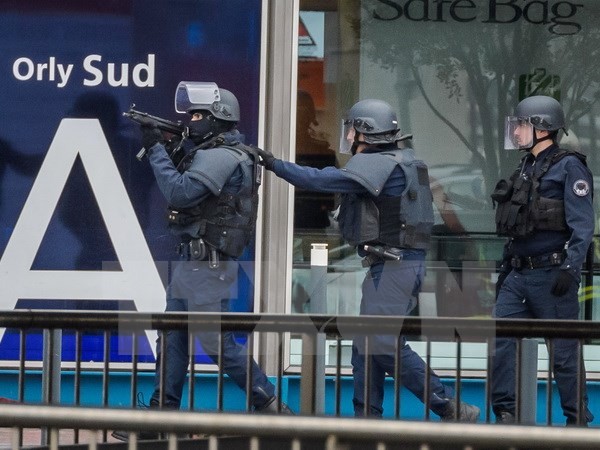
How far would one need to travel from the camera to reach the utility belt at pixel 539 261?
7.28m

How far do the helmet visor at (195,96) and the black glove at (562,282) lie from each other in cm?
216

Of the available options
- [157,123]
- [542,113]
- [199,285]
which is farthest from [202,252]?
[542,113]

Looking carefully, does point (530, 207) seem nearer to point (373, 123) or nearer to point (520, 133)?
point (520, 133)

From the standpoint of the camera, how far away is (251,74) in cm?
848

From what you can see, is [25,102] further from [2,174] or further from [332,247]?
[332,247]

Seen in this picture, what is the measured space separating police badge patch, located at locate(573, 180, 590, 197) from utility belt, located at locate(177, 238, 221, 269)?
2004 mm

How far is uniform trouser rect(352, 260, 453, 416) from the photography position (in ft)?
22.5

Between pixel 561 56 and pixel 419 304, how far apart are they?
186 centimetres

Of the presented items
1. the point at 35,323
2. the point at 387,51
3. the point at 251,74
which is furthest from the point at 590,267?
the point at 35,323

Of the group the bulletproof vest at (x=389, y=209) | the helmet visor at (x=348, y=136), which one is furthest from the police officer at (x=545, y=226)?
the helmet visor at (x=348, y=136)

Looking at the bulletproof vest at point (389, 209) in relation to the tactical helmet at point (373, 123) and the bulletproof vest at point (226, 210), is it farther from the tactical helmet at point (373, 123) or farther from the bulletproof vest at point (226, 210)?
the bulletproof vest at point (226, 210)

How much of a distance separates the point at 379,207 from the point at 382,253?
25 cm

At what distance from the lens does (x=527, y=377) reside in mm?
5652

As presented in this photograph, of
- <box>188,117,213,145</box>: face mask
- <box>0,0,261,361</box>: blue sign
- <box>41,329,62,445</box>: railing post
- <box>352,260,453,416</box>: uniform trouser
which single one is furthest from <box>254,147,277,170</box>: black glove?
<box>41,329,62,445</box>: railing post
